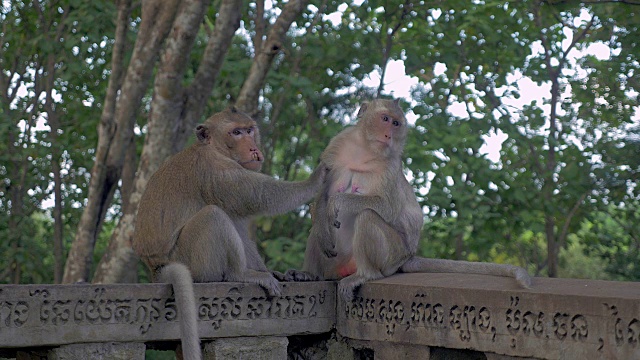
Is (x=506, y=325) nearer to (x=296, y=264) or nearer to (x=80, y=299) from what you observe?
(x=80, y=299)

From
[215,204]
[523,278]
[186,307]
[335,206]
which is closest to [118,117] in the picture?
[215,204]


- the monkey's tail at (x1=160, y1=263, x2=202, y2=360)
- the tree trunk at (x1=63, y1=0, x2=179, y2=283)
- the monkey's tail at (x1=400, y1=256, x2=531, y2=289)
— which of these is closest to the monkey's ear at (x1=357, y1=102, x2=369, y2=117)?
the monkey's tail at (x1=400, y1=256, x2=531, y2=289)

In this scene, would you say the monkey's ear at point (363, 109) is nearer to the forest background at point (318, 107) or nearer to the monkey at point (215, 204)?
the monkey at point (215, 204)

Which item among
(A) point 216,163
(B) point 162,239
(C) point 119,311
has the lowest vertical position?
(C) point 119,311

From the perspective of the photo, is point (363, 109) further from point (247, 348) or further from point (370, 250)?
point (247, 348)

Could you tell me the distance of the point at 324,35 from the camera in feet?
33.2

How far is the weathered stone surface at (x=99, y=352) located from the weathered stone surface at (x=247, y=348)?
A: 339mm

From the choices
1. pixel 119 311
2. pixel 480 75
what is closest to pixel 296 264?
pixel 480 75

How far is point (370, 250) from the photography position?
4.46 metres

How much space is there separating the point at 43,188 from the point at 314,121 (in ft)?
10.6

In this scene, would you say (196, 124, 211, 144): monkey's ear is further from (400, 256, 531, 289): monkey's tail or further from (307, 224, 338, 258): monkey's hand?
(400, 256, 531, 289): monkey's tail

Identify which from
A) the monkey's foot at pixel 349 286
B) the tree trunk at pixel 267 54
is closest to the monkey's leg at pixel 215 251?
the monkey's foot at pixel 349 286

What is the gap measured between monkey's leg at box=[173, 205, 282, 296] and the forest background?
281 centimetres

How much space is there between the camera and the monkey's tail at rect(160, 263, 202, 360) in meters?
3.75
